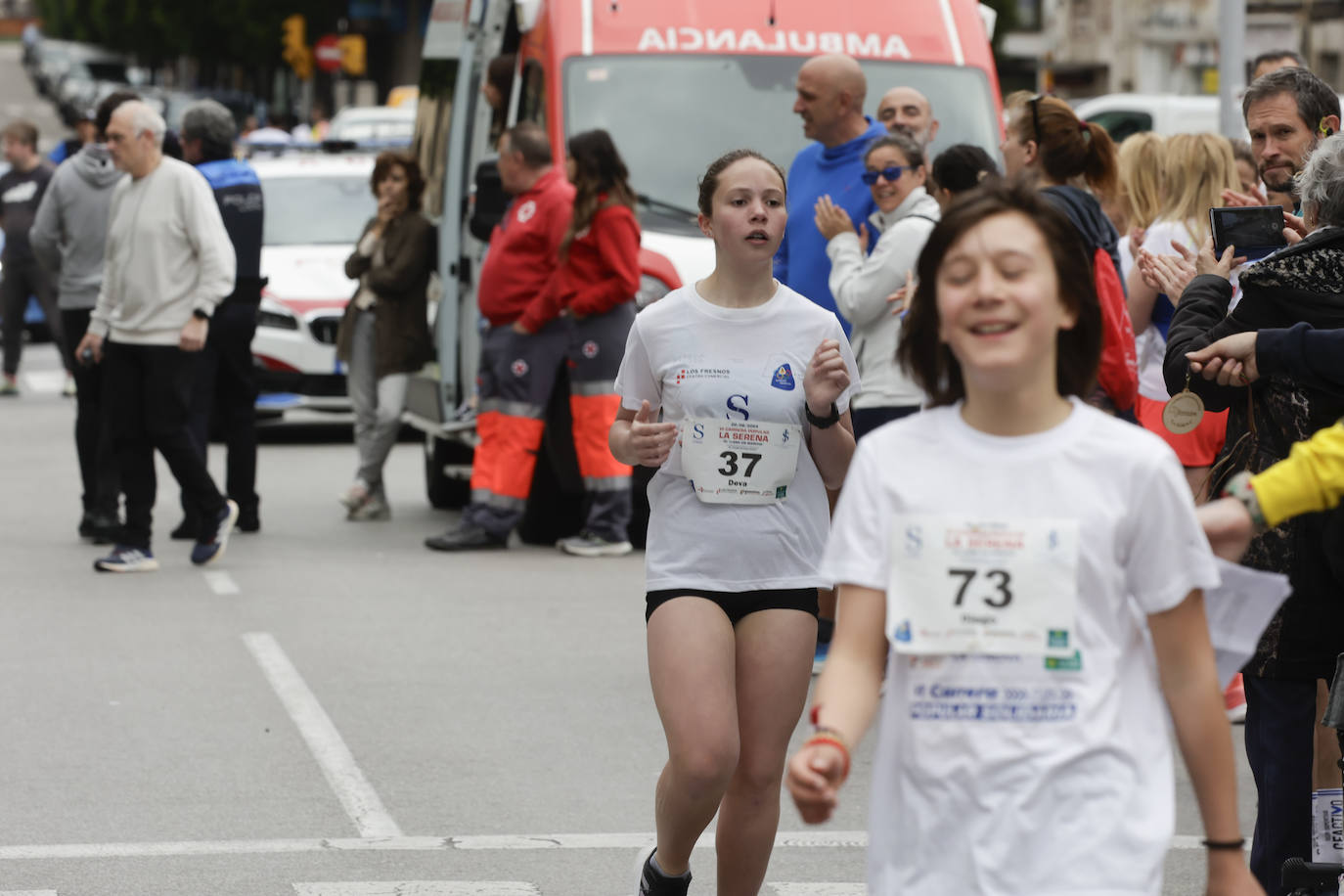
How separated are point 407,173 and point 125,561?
112 inches

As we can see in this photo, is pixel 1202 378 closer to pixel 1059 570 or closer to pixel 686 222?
pixel 1059 570

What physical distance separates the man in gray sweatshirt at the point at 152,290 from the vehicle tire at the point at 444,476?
2.68 meters

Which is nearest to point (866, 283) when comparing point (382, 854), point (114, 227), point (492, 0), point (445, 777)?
point (445, 777)

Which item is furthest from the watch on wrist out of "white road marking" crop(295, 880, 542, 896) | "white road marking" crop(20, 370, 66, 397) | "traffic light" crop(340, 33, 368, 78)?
"traffic light" crop(340, 33, 368, 78)

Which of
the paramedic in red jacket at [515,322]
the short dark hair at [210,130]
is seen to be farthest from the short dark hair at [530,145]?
the short dark hair at [210,130]

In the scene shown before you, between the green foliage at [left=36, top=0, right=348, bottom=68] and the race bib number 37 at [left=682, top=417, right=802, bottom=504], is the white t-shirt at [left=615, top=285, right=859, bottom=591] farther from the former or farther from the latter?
the green foliage at [left=36, top=0, right=348, bottom=68]

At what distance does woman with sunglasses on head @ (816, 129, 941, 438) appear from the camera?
7.74 m

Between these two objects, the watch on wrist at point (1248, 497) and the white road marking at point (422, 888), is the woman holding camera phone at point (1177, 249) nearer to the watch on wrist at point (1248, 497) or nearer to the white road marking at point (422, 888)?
the white road marking at point (422, 888)

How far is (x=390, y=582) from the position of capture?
10.6m

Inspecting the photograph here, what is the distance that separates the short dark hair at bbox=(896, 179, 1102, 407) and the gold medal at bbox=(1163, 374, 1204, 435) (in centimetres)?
168

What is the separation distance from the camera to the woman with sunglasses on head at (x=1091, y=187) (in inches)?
274

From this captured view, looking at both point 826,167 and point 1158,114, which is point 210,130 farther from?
point 1158,114

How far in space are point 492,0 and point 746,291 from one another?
7.91m

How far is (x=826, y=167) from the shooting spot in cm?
827
